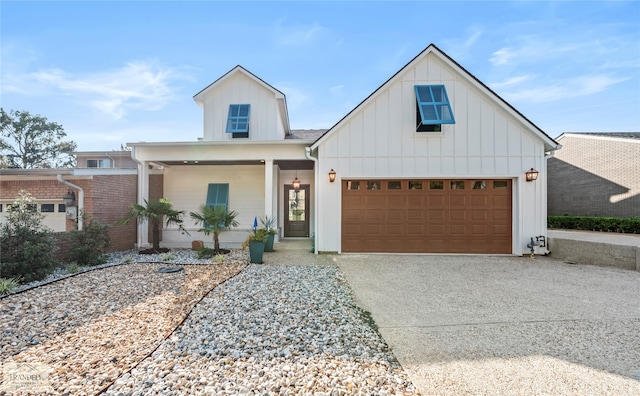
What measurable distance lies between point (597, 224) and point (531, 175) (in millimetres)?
7279

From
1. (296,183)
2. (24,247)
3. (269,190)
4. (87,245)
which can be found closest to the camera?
(24,247)

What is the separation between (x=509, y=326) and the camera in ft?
11.6

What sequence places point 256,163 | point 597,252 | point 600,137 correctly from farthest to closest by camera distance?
point 600,137
point 256,163
point 597,252

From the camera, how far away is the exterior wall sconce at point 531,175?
27.0 feet

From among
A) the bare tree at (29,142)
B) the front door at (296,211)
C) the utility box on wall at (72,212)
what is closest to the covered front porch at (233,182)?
the front door at (296,211)

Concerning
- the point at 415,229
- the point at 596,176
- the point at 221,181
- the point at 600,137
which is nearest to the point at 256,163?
the point at 221,181

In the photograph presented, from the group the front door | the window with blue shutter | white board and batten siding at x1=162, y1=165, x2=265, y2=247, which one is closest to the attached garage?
the front door

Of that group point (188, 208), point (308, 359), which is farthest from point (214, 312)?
point (188, 208)

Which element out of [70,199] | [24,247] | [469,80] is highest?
[469,80]

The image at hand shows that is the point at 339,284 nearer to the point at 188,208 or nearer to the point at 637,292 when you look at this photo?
the point at 637,292

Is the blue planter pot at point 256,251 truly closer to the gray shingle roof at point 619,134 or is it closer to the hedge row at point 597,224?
the hedge row at point 597,224

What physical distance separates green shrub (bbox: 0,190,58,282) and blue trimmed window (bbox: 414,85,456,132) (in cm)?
984

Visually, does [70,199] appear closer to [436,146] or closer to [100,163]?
[436,146]

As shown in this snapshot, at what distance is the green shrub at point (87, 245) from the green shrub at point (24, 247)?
1.01m
